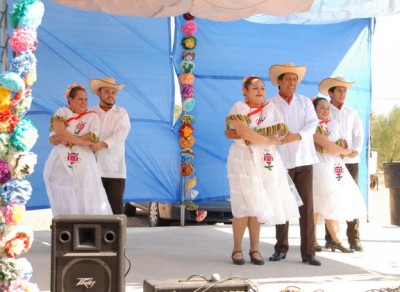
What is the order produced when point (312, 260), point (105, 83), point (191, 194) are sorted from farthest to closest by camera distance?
point (191, 194)
point (105, 83)
point (312, 260)

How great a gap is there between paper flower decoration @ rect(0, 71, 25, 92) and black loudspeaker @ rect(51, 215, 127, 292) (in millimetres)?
857

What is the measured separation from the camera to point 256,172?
630 centimetres

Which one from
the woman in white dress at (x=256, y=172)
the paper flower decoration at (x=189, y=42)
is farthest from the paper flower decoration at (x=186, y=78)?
the woman in white dress at (x=256, y=172)

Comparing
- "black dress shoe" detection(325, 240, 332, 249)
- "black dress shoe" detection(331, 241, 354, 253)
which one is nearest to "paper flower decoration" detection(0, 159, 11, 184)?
"black dress shoe" detection(331, 241, 354, 253)

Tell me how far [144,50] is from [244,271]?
3.81m

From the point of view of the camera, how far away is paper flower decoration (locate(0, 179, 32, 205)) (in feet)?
12.7

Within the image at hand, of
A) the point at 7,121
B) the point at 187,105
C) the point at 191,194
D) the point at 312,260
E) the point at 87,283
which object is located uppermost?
the point at 187,105

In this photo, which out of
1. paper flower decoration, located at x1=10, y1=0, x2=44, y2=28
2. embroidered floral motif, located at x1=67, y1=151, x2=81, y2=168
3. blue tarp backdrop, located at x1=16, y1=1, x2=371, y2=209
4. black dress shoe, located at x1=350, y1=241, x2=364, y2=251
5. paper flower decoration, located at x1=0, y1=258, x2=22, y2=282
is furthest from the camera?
blue tarp backdrop, located at x1=16, y1=1, x2=371, y2=209

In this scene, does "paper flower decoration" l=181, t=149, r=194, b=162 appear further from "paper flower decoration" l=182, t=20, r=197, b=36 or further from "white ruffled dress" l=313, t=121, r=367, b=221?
"white ruffled dress" l=313, t=121, r=367, b=221

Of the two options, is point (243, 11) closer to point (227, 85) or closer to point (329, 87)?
point (329, 87)

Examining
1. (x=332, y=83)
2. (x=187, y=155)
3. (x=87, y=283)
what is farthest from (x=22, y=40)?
(x=187, y=155)

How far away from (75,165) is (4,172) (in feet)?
9.11

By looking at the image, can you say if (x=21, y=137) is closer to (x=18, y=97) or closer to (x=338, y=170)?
(x=18, y=97)

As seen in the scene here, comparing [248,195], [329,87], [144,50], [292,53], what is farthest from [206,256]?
[292,53]
